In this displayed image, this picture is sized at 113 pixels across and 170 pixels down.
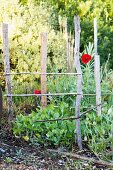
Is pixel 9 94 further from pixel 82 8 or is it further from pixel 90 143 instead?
pixel 82 8

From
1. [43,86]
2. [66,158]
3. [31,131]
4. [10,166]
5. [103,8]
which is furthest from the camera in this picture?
[103,8]

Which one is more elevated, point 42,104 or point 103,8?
point 103,8

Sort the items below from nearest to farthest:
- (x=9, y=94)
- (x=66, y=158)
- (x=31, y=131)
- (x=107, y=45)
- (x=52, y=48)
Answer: (x=66, y=158)
(x=31, y=131)
(x=9, y=94)
(x=52, y=48)
(x=107, y=45)

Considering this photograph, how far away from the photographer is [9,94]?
5262 mm

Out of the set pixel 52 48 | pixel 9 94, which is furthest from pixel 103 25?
pixel 9 94

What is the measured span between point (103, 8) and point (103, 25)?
0.85m

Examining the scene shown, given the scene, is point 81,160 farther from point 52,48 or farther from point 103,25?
point 103,25

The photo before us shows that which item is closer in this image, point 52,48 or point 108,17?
point 52,48

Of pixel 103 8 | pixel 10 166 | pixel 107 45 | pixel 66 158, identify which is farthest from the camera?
pixel 103 8

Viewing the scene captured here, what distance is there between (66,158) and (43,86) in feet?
4.90

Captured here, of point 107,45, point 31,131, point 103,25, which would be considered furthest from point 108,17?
point 31,131

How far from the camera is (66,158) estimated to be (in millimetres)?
4512

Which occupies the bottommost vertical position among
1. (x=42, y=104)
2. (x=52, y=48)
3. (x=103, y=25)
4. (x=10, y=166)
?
(x=10, y=166)

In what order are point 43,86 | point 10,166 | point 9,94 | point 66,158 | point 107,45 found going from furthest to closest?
point 107,45
point 43,86
point 9,94
point 66,158
point 10,166
